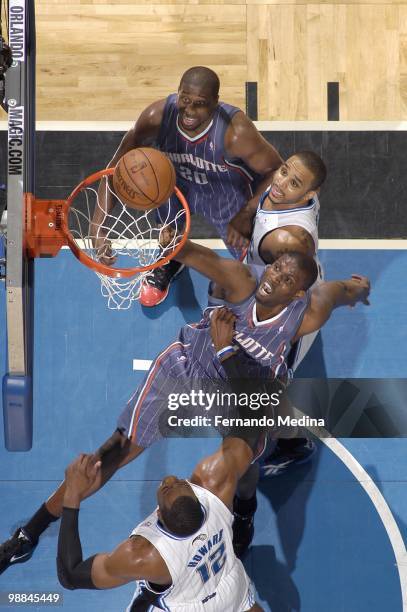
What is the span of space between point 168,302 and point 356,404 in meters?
1.25

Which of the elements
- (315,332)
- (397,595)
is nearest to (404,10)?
(315,332)

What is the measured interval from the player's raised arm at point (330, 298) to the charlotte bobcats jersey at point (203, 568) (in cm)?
121

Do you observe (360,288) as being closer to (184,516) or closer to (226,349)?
(226,349)

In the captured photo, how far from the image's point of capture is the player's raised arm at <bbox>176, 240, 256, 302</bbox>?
171 inches

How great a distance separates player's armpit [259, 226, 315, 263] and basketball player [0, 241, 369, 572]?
0.07m

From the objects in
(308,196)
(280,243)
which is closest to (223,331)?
(280,243)

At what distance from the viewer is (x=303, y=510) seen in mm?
4773

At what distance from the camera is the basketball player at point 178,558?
162 inches

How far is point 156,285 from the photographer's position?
4.91 m

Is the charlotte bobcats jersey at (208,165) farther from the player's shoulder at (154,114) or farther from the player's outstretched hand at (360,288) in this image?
the player's outstretched hand at (360,288)

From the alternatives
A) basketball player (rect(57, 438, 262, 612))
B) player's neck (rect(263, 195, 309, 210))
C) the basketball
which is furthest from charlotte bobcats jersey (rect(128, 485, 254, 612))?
player's neck (rect(263, 195, 309, 210))

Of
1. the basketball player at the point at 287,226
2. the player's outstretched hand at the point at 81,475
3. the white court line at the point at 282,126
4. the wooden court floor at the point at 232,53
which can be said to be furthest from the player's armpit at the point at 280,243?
the player's outstretched hand at the point at 81,475

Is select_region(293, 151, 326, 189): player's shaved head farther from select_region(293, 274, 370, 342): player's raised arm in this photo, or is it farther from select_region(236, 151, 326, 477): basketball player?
select_region(293, 274, 370, 342): player's raised arm

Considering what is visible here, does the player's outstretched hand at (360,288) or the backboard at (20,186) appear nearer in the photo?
the backboard at (20,186)
